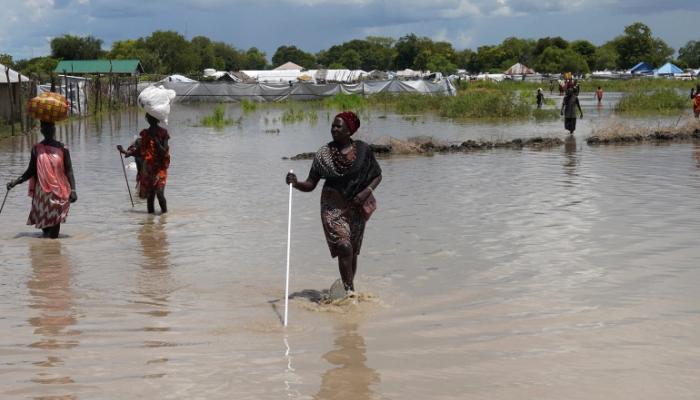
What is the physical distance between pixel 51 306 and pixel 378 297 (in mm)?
2496

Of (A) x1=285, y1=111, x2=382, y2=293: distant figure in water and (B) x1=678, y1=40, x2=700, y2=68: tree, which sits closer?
(A) x1=285, y1=111, x2=382, y2=293: distant figure in water

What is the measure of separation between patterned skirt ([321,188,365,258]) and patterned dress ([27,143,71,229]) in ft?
12.7

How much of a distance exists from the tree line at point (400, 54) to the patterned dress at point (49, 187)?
76626 millimetres

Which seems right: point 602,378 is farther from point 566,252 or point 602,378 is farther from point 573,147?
point 573,147

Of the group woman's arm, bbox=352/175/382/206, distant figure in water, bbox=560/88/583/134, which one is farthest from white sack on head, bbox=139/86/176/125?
distant figure in water, bbox=560/88/583/134

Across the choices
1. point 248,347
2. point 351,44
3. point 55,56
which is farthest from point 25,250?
point 351,44

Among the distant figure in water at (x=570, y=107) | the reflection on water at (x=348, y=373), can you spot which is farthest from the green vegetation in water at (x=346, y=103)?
the reflection on water at (x=348, y=373)

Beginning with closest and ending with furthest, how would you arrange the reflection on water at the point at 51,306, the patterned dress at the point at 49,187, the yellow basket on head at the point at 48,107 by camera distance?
1. the reflection on water at the point at 51,306
2. the yellow basket on head at the point at 48,107
3. the patterned dress at the point at 49,187

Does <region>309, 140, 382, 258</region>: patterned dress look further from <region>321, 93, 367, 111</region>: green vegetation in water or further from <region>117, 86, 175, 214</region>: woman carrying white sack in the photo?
<region>321, 93, 367, 111</region>: green vegetation in water

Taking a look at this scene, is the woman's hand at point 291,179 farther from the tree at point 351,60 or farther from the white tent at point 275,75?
the tree at point 351,60

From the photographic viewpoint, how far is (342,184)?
671 centimetres

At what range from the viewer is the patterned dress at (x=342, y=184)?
668 cm

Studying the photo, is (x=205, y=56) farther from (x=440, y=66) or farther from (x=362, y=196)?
(x=362, y=196)

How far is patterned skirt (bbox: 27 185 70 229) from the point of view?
9406 millimetres
